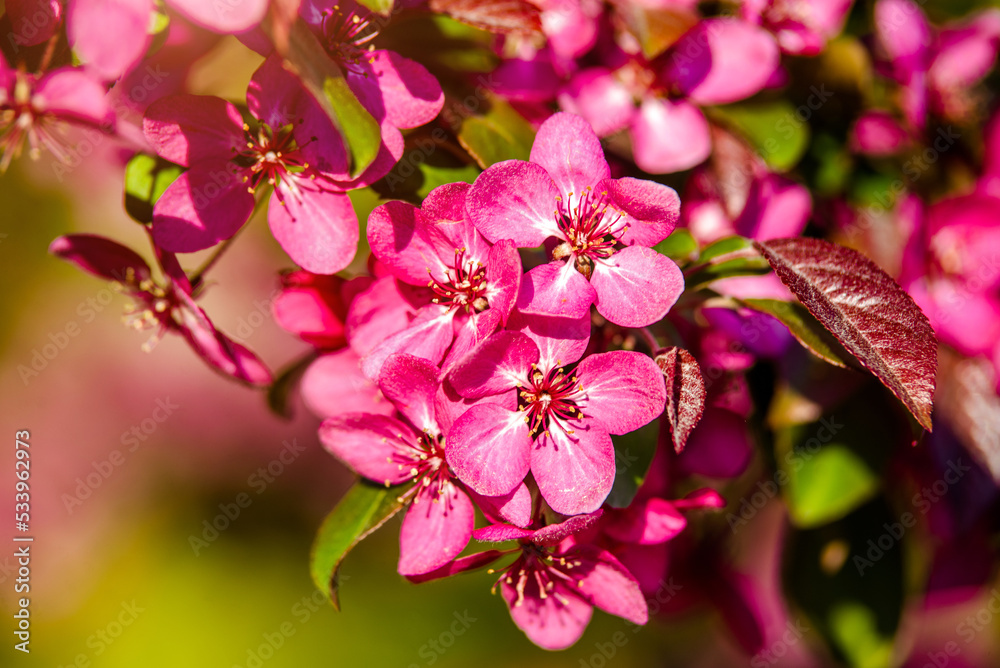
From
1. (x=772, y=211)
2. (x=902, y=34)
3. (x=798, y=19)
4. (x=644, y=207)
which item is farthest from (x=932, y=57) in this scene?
(x=644, y=207)

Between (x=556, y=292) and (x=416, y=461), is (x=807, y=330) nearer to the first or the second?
(x=556, y=292)

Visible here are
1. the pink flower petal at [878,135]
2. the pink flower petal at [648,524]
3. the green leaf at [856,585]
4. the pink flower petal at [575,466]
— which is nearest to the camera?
the pink flower petal at [575,466]

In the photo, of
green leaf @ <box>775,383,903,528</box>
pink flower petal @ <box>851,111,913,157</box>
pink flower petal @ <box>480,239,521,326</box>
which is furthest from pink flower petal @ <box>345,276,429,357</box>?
pink flower petal @ <box>851,111,913,157</box>

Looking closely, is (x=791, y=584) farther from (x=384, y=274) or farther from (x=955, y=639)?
(x=955, y=639)

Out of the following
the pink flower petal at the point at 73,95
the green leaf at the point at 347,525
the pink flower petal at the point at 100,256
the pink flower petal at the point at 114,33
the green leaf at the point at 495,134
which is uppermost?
the pink flower petal at the point at 114,33

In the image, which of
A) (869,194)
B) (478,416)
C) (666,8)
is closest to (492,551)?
(478,416)

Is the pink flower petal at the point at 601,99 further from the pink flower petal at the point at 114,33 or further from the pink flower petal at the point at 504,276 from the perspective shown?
the pink flower petal at the point at 114,33

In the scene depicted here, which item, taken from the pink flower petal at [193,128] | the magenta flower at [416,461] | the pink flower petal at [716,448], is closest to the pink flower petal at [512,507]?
the magenta flower at [416,461]
